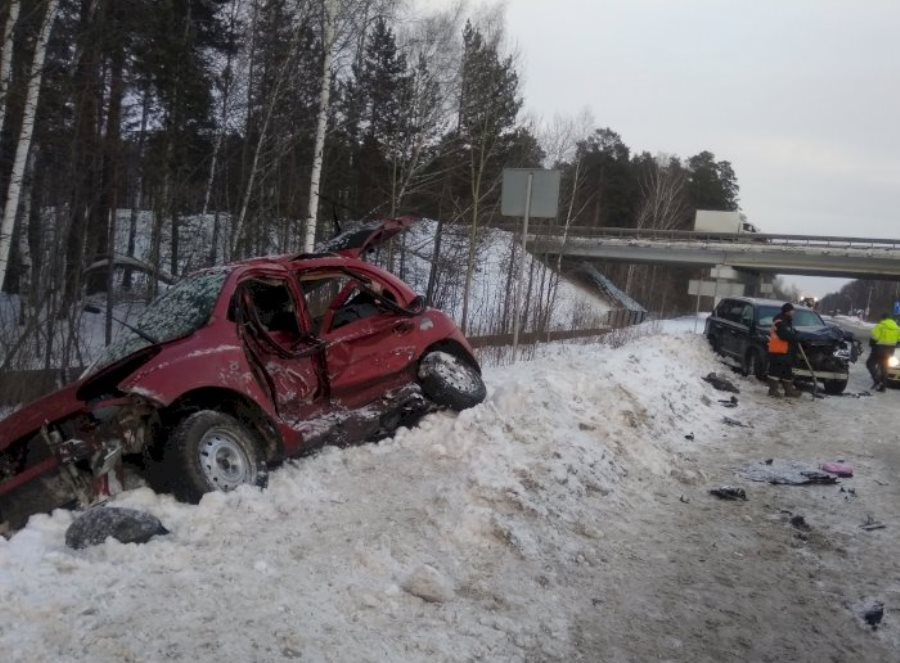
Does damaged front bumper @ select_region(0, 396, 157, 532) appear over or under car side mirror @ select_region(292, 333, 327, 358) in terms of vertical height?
under

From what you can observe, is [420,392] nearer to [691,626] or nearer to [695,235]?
[691,626]

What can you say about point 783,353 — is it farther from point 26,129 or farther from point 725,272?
point 725,272

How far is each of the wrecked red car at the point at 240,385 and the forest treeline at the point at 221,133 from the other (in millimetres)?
5546

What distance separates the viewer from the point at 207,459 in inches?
192

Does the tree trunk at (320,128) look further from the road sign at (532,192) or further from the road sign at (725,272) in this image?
the road sign at (725,272)

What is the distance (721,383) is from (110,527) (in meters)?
11.8

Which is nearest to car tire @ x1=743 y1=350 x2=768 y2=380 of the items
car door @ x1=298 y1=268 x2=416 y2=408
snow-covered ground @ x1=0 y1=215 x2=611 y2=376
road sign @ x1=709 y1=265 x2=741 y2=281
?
snow-covered ground @ x1=0 y1=215 x2=611 y2=376

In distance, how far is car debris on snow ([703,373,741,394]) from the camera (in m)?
13.3

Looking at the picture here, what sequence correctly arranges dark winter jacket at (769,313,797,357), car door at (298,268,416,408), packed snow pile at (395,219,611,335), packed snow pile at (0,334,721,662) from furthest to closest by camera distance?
packed snow pile at (395,219,611,335) < dark winter jacket at (769,313,797,357) < car door at (298,268,416,408) < packed snow pile at (0,334,721,662)

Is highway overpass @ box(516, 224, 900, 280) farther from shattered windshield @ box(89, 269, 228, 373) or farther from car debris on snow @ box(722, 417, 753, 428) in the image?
shattered windshield @ box(89, 269, 228, 373)

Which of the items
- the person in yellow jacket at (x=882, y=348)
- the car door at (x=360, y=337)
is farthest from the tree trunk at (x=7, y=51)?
the person in yellow jacket at (x=882, y=348)

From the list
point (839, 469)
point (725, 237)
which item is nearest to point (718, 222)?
point (725, 237)

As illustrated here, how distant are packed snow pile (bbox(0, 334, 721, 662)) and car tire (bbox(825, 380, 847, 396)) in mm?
9024

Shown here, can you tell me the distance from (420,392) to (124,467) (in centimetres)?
274
